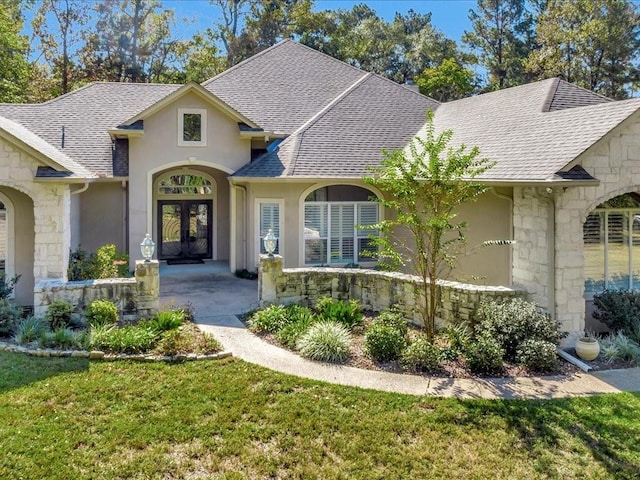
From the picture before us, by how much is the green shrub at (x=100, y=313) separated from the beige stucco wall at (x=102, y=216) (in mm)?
7176

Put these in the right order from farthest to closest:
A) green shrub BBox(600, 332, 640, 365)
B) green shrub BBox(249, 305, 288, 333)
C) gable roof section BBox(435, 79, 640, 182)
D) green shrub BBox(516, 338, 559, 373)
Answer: green shrub BBox(249, 305, 288, 333), gable roof section BBox(435, 79, 640, 182), green shrub BBox(600, 332, 640, 365), green shrub BBox(516, 338, 559, 373)

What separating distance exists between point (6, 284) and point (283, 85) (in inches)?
518

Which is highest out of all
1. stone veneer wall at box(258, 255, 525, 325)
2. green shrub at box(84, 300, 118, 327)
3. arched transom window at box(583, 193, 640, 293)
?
arched transom window at box(583, 193, 640, 293)

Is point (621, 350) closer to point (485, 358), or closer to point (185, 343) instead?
point (485, 358)

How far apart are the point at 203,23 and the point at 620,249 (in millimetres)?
36713

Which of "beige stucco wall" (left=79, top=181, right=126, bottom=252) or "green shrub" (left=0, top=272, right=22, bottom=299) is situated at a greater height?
"beige stucco wall" (left=79, top=181, right=126, bottom=252)

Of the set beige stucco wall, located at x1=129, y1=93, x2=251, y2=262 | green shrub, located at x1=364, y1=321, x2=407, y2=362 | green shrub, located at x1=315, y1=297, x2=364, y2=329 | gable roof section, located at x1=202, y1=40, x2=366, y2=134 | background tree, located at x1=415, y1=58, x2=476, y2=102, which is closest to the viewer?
green shrub, located at x1=364, y1=321, x2=407, y2=362

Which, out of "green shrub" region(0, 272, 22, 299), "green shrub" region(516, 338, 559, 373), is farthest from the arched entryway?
"green shrub" region(516, 338, 559, 373)

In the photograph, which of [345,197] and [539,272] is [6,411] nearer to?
[539,272]

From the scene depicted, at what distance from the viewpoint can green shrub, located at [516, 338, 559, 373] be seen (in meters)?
8.96

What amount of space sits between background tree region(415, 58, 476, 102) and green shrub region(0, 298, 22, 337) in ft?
107

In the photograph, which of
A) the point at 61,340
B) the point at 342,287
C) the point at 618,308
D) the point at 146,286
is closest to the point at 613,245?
the point at 618,308

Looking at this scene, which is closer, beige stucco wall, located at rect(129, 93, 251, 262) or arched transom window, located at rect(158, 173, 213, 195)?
beige stucco wall, located at rect(129, 93, 251, 262)

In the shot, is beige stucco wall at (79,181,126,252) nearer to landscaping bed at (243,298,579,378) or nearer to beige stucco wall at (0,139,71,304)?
beige stucco wall at (0,139,71,304)
